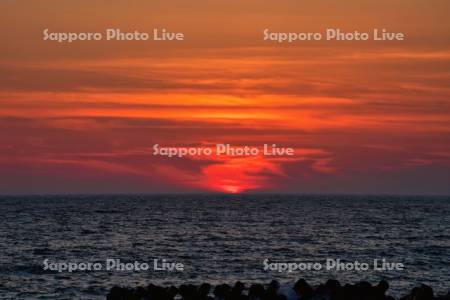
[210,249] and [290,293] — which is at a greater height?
[290,293]

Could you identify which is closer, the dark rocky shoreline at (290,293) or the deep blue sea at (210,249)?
the dark rocky shoreline at (290,293)

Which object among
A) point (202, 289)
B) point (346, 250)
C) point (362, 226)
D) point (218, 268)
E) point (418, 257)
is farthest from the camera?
point (362, 226)

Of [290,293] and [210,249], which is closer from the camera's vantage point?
[290,293]

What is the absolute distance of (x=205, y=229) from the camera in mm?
91688

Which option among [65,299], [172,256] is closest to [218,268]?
[172,256]

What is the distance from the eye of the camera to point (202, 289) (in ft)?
94.7

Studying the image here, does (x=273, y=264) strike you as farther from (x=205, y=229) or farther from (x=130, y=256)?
(x=205, y=229)

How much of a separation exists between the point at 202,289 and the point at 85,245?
46.1 meters

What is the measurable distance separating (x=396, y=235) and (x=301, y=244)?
1510 cm

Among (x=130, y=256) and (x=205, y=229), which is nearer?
(x=130, y=256)

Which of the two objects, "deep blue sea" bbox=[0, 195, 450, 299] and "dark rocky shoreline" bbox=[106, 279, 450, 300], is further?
"deep blue sea" bbox=[0, 195, 450, 299]

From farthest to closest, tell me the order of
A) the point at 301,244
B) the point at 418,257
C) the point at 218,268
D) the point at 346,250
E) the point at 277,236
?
the point at 277,236
the point at 301,244
the point at 346,250
the point at 418,257
the point at 218,268

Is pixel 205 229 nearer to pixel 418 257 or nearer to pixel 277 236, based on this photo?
pixel 277 236

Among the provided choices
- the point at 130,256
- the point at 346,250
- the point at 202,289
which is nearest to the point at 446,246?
the point at 346,250
